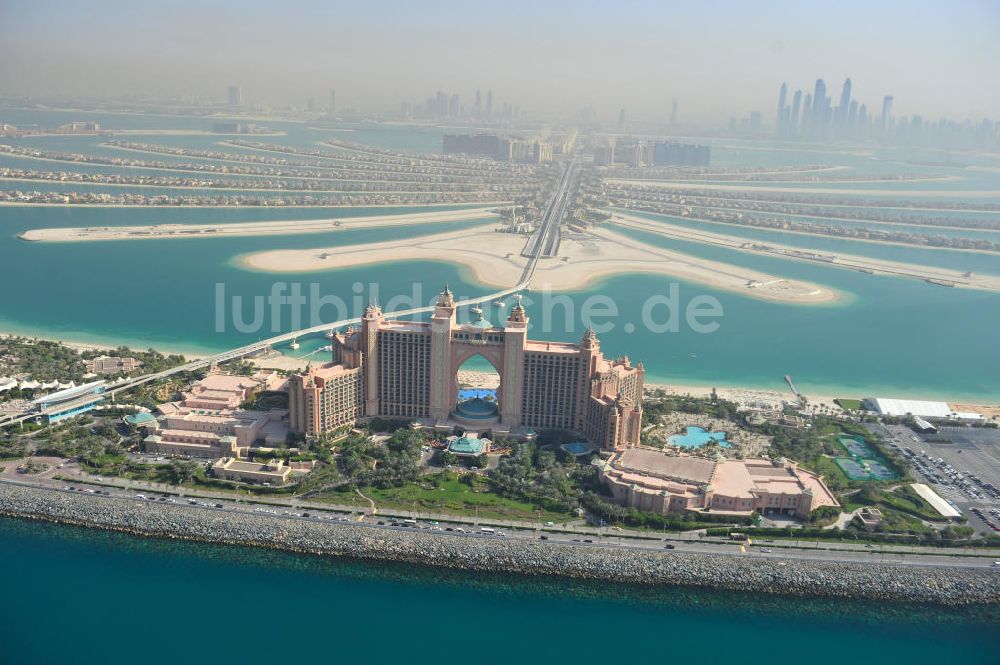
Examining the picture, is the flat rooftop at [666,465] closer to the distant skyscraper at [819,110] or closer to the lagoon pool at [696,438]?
the lagoon pool at [696,438]

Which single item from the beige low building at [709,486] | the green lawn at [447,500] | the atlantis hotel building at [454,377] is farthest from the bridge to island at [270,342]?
the beige low building at [709,486]

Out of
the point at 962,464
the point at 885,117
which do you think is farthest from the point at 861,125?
the point at 962,464

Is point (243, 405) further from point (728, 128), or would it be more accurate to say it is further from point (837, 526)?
point (728, 128)

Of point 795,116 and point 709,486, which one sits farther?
point 795,116

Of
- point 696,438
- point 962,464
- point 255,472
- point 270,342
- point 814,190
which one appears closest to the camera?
point 255,472

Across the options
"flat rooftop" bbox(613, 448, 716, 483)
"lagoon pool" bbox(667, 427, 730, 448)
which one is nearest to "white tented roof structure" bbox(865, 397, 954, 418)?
"lagoon pool" bbox(667, 427, 730, 448)

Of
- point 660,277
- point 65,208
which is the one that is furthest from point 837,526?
point 65,208

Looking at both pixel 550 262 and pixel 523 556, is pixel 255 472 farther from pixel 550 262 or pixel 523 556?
pixel 550 262
